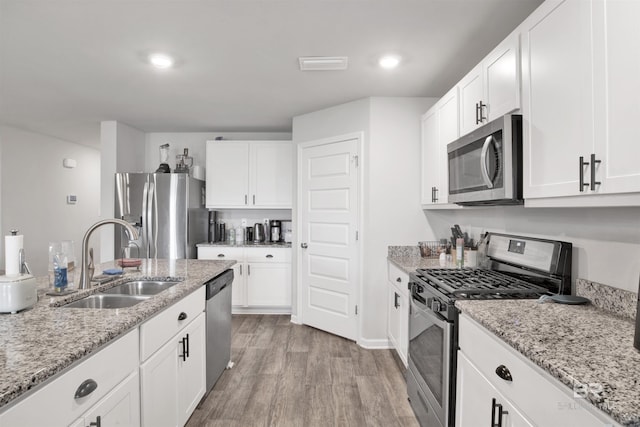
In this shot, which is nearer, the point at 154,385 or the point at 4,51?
the point at 154,385

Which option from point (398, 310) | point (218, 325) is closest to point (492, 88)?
point (398, 310)

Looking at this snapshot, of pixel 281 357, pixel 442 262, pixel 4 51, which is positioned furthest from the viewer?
pixel 281 357

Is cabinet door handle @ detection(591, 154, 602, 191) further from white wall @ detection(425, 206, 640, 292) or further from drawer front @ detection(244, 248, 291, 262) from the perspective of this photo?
drawer front @ detection(244, 248, 291, 262)

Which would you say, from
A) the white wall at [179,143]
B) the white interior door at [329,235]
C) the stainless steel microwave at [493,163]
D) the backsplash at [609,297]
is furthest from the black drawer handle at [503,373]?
the white wall at [179,143]

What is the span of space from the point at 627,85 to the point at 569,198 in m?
0.43

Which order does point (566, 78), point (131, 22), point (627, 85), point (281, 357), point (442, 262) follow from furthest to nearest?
point (281, 357) → point (442, 262) → point (131, 22) → point (566, 78) → point (627, 85)

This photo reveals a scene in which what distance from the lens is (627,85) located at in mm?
1061

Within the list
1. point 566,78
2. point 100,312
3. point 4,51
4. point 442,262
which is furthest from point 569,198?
point 4,51

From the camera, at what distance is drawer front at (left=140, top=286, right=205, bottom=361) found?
1.47 m

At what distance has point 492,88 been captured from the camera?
188 centimetres

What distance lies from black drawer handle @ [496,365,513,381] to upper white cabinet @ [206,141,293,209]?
3.43 meters

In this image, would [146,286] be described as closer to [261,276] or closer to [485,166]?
[485,166]

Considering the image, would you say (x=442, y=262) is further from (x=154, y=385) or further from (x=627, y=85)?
(x=154, y=385)

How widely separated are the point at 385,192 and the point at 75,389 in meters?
2.70
